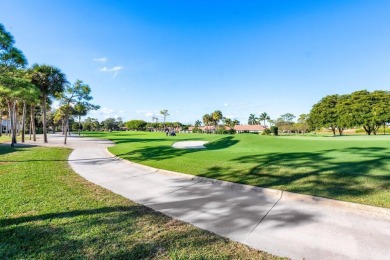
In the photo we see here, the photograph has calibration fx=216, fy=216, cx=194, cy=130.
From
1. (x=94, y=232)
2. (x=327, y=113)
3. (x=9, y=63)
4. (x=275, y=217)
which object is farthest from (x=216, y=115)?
(x=94, y=232)

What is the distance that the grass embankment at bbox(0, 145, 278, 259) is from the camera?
3.09 metres

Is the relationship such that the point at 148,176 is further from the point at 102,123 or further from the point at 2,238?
the point at 102,123

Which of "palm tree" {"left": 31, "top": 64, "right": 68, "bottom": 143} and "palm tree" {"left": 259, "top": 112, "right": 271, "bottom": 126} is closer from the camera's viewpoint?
"palm tree" {"left": 31, "top": 64, "right": 68, "bottom": 143}

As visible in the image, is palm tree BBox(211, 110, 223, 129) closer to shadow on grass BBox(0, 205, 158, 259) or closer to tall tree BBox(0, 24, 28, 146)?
tall tree BBox(0, 24, 28, 146)

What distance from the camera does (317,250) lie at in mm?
3225

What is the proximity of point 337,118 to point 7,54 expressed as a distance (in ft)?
188

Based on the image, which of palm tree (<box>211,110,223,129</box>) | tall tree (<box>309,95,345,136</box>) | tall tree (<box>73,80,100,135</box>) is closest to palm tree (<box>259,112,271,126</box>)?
palm tree (<box>211,110,223,129</box>)

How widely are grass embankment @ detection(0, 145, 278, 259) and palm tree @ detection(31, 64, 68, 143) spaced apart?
2218cm

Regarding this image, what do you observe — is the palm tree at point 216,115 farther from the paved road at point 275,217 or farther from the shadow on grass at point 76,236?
the shadow on grass at point 76,236

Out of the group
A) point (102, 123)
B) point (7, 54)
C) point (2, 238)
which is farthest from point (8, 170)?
point (102, 123)

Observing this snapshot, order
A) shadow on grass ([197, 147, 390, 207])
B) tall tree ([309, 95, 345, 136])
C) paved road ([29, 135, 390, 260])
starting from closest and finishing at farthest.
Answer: paved road ([29, 135, 390, 260]) < shadow on grass ([197, 147, 390, 207]) < tall tree ([309, 95, 345, 136])

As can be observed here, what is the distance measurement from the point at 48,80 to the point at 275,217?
Result: 2800 centimetres

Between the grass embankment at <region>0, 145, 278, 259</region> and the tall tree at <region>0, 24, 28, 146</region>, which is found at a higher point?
the tall tree at <region>0, 24, 28, 146</region>

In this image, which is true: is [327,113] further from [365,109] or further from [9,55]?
[9,55]
